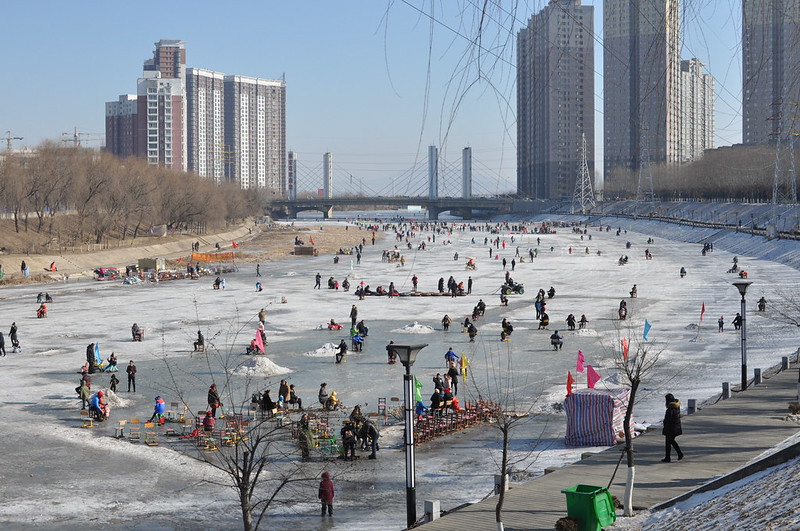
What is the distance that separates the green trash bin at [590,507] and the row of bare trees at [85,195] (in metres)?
81.0

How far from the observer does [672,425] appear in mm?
15125

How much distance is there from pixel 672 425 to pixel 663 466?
0.67m

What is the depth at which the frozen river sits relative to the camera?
671 inches

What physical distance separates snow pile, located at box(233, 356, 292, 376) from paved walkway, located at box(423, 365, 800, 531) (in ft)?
43.9

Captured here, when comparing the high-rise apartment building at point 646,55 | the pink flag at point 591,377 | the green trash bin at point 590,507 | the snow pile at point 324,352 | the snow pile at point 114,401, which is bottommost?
the snow pile at point 114,401

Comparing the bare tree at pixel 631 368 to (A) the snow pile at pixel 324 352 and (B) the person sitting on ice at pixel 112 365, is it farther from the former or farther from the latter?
(B) the person sitting on ice at pixel 112 365

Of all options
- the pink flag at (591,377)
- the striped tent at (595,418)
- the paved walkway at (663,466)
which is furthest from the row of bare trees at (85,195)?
the paved walkway at (663,466)

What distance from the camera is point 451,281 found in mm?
53406

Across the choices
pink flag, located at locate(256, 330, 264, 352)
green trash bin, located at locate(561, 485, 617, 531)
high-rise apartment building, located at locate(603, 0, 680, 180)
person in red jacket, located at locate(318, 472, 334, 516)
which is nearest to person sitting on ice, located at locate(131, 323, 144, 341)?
pink flag, located at locate(256, 330, 264, 352)

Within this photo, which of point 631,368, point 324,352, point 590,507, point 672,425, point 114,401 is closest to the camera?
point 590,507

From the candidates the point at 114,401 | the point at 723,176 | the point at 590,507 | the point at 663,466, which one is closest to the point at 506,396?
the point at 663,466

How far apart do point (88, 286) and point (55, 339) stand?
25.6 meters

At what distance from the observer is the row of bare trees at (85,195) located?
8688 centimetres

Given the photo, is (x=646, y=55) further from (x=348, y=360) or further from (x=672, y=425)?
(x=348, y=360)
